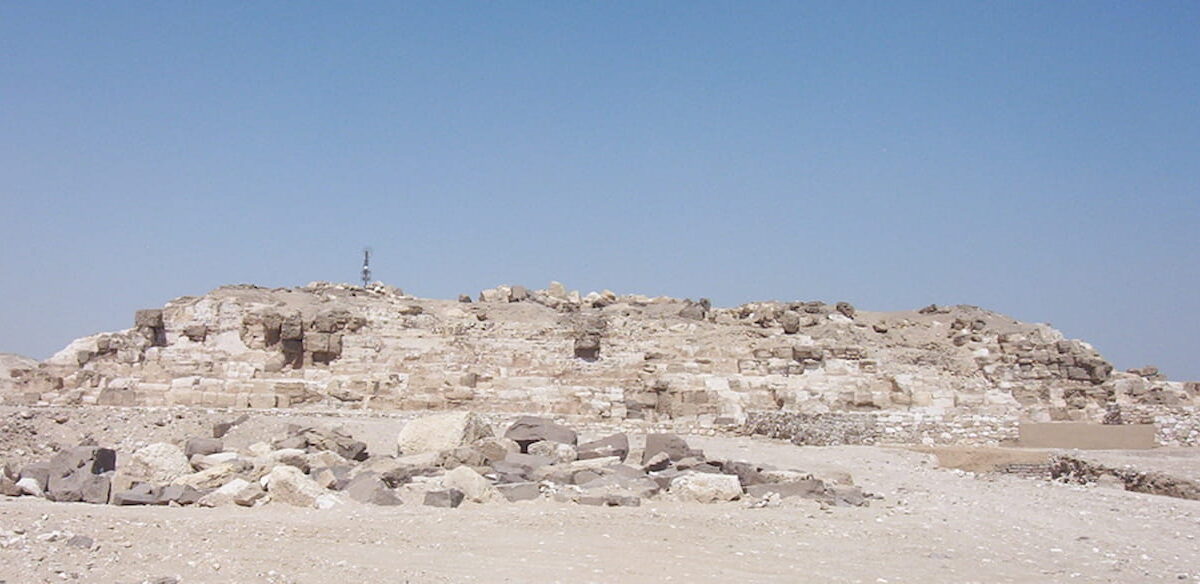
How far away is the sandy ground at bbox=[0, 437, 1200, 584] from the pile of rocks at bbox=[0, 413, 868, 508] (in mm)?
304

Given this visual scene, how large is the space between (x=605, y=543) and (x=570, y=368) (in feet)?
39.6

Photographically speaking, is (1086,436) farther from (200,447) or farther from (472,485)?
(200,447)

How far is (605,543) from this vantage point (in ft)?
30.9

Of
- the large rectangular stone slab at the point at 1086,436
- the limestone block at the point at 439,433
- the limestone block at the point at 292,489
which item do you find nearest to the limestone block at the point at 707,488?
the limestone block at the point at 439,433

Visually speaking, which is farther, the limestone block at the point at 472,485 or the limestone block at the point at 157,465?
the limestone block at the point at 157,465

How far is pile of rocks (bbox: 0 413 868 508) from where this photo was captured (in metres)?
11.0

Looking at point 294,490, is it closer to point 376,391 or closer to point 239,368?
point 376,391

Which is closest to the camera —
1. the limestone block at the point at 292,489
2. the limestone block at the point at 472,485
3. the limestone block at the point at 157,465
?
the limestone block at the point at 292,489

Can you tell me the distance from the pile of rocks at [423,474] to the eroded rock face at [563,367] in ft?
21.0

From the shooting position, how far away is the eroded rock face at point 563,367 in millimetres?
20781

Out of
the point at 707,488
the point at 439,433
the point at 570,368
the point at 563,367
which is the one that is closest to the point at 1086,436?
the point at 570,368

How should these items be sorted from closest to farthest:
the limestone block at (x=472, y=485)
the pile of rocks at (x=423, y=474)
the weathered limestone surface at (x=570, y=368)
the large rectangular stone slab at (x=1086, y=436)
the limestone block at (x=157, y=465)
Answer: the pile of rocks at (x=423, y=474), the limestone block at (x=472, y=485), the limestone block at (x=157, y=465), the large rectangular stone slab at (x=1086, y=436), the weathered limestone surface at (x=570, y=368)

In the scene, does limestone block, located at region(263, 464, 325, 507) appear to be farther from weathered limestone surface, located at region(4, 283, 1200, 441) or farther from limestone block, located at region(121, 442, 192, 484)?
weathered limestone surface, located at region(4, 283, 1200, 441)

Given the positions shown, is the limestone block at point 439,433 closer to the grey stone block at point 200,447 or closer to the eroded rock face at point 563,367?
the grey stone block at point 200,447
